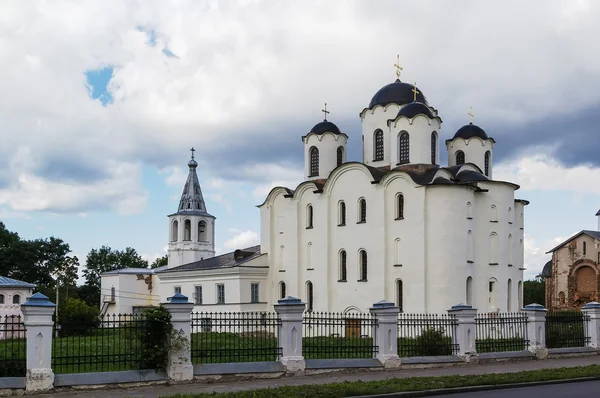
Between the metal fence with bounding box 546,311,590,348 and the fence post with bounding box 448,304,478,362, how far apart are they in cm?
390

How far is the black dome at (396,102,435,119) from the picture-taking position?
122 feet

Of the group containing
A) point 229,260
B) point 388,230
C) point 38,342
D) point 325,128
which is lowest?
point 38,342

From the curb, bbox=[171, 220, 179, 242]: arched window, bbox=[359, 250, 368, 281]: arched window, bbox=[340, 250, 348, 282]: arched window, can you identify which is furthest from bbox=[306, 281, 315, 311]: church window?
the curb

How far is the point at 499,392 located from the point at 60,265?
213 ft

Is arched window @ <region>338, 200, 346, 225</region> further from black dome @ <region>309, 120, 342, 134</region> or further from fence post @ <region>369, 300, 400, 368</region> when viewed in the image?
fence post @ <region>369, 300, 400, 368</region>

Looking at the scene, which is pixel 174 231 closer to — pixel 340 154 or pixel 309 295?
pixel 340 154

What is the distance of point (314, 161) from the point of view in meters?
41.9

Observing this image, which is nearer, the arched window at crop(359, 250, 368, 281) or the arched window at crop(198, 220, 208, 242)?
the arched window at crop(359, 250, 368, 281)

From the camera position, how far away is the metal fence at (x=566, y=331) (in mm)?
22531

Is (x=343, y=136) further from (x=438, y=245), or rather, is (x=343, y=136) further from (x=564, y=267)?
(x=564, y=267)

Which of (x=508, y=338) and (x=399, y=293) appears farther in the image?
(x=399, y=293)

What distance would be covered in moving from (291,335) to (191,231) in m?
42.6

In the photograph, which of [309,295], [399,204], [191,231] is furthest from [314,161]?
[191,231]

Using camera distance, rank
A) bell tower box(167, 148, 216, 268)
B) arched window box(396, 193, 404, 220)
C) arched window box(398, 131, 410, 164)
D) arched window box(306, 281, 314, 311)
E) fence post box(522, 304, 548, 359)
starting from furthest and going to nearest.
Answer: bell tower box(167, 148, 216, 268) → arched window box(306, 281, 314, 311) → arched window box(398, 131, 410, 164) → arched window box(396, 193, 404, 220) → fence post box(522, 304, 548, 359)
